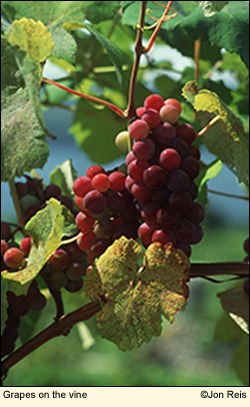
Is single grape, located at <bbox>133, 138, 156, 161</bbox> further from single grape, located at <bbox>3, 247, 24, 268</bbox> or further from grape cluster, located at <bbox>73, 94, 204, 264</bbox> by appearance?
single grape, located at <bbox>3, 247, 24, 268</bbox>

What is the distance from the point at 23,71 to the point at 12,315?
219mm

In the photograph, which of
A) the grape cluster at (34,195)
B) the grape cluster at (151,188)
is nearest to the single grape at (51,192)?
the grape cluster at (34,195)

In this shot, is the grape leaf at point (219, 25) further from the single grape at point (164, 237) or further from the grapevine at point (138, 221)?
the single grape at point (164, 237)

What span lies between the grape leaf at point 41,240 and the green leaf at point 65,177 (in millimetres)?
155

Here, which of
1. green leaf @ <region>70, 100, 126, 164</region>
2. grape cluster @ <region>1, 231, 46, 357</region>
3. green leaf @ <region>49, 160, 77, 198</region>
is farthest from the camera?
green leaf @ <region>70, 100, 126, 164</region>

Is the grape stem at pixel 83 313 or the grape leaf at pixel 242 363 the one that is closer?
the grape stem at pixel 83 313

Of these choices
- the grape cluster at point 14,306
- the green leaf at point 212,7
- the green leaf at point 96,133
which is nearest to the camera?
the green leaf at point 212,7

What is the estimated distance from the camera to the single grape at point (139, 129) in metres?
0.34

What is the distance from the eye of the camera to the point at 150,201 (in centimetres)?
36

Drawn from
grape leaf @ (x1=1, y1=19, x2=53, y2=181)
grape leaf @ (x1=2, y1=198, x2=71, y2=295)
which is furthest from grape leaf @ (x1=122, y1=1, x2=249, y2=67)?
grape leaf @ (x1=2, y1=198, x2=71, y2=295)

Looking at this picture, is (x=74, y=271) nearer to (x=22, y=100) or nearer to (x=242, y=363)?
(x=22, y=100)

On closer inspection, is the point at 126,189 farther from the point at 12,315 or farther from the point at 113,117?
the point at 113,117

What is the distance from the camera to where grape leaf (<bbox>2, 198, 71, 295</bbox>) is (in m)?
0.35
